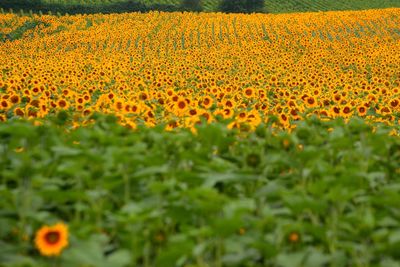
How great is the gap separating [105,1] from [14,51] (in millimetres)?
29501

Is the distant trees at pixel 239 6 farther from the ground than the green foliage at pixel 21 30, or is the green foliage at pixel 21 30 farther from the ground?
the distant trees at pixel 239 6

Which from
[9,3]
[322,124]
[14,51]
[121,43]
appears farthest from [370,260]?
[9,3]

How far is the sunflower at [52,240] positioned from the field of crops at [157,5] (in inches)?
1794

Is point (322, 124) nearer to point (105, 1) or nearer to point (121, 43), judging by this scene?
point (121, 43)

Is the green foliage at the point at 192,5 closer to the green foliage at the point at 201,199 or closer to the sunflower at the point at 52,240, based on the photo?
the green foliage at the point at 201,199

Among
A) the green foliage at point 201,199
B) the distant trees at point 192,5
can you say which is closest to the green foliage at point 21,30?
the distant trees at point 192,5

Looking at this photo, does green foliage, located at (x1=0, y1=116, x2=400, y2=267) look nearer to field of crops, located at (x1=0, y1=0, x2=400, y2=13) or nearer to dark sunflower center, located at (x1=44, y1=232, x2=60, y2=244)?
dark sunflower center, located at (x1=44, y1=232, x2=60, y2=244)

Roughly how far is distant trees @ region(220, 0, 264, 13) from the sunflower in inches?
2055

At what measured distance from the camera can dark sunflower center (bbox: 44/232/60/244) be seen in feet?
9.55

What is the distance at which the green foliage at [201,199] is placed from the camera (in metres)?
3.32

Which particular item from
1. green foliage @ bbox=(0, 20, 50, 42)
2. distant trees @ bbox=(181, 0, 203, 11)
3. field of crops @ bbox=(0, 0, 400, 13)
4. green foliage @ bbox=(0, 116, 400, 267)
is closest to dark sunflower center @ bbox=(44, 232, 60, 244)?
green foliage @ bbox=(0, 116, 400, 267)

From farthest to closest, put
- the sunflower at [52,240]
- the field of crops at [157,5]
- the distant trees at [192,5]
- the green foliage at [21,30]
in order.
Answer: the distant trees at [192,5] → the field of crops at [157,5] → the green foliage at [21,30] → the sunflower at [52,240]

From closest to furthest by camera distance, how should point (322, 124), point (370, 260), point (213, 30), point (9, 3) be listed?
point (370, 260)
point (322, 124)
point (213, 30)
point (9, 3)

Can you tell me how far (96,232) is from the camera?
356 cm
